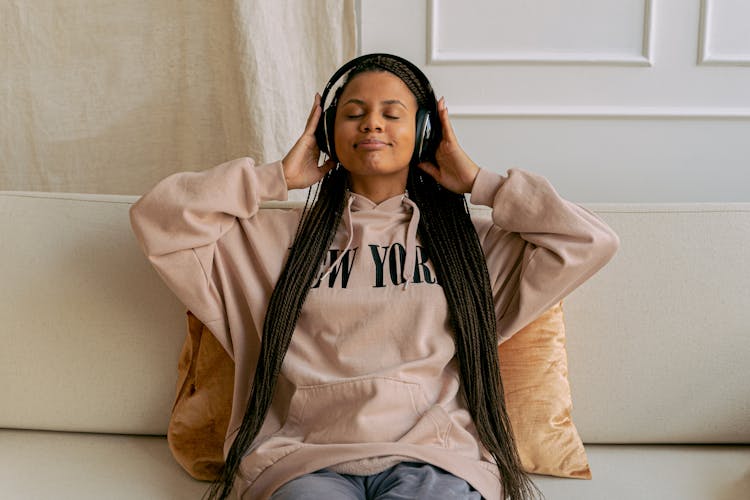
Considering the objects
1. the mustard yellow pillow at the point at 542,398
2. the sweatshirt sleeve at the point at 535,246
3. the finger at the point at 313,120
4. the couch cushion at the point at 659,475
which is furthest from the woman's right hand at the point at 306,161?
the couch cushion at the point at 659,475

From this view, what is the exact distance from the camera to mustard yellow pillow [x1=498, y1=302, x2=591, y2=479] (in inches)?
57.1

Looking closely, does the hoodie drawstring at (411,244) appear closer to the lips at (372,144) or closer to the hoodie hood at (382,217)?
the hoodie hood at (382,217)

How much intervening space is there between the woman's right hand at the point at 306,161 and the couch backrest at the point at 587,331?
38 cm

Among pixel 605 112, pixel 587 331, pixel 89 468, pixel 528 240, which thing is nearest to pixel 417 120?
pixel 528 240

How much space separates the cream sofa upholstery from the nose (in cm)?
51

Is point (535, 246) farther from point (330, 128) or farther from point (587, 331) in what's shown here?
point (330, 128)

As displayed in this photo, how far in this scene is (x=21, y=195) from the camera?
167cm

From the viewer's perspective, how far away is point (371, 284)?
56.4 inches

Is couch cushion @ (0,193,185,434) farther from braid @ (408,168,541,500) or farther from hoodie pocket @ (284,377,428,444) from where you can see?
braid @ (408,168,541,500)

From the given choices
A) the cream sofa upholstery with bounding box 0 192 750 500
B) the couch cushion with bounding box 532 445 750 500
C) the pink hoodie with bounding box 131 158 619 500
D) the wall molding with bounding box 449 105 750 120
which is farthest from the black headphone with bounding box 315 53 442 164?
the couch cushion with bounding box 532 445 750 500

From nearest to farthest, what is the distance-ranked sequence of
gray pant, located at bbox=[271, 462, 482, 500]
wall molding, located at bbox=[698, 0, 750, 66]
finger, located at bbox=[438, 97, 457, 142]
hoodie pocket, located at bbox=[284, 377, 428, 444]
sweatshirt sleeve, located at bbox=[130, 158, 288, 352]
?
1. gray pant, located at bbox=[271, 462, 482, 500]
2. hoodie pocket, located at bbox=[284, 377, 428, 444]
3. sweatshirt sleeve, located at bbox=[130, 158, 288, 352]
4. finger, located at bbox=[438, 97, 457, 142]
5. wall molding, located at bbox=[698, 0, 750, 66]

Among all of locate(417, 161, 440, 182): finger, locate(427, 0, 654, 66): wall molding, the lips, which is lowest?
locate(417, 161, 440, 182): finger

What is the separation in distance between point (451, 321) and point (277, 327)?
1.06ft

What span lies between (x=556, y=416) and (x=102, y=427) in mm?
936
